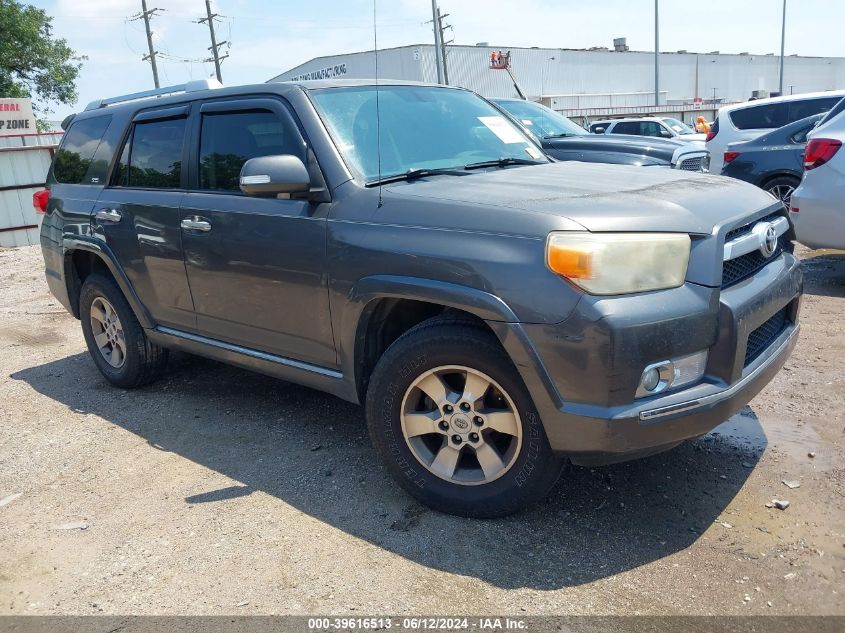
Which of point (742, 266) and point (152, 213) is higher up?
point (152, 213)

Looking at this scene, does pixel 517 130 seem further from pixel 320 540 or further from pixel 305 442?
pixel 320 540

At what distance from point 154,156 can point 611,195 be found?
2.89m

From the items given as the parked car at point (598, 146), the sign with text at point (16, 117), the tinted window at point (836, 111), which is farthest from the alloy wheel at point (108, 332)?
the sign with text at point (16, 117)

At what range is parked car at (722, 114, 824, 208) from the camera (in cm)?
841

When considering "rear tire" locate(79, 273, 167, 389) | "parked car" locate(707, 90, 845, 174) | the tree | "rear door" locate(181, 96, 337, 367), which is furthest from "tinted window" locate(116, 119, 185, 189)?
the tree

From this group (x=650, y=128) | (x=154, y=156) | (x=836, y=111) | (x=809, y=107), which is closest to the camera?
(x=154, y=156)

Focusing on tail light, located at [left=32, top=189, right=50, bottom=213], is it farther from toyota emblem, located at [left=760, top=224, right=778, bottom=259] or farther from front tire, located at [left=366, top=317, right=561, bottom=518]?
toyota emblem, located at [left=760, top=224, right=778, bottom=259]

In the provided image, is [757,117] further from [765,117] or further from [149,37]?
[149,37]

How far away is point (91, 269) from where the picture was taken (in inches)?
208

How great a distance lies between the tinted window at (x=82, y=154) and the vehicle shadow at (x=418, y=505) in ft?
5.19

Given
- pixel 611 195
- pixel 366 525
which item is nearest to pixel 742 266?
pixel 611 195

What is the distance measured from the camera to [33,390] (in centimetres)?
537

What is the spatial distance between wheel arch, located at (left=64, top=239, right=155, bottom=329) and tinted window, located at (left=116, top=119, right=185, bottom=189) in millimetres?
499

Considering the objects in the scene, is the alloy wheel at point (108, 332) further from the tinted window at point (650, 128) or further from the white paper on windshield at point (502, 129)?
the tinted window at point (650, 128)
